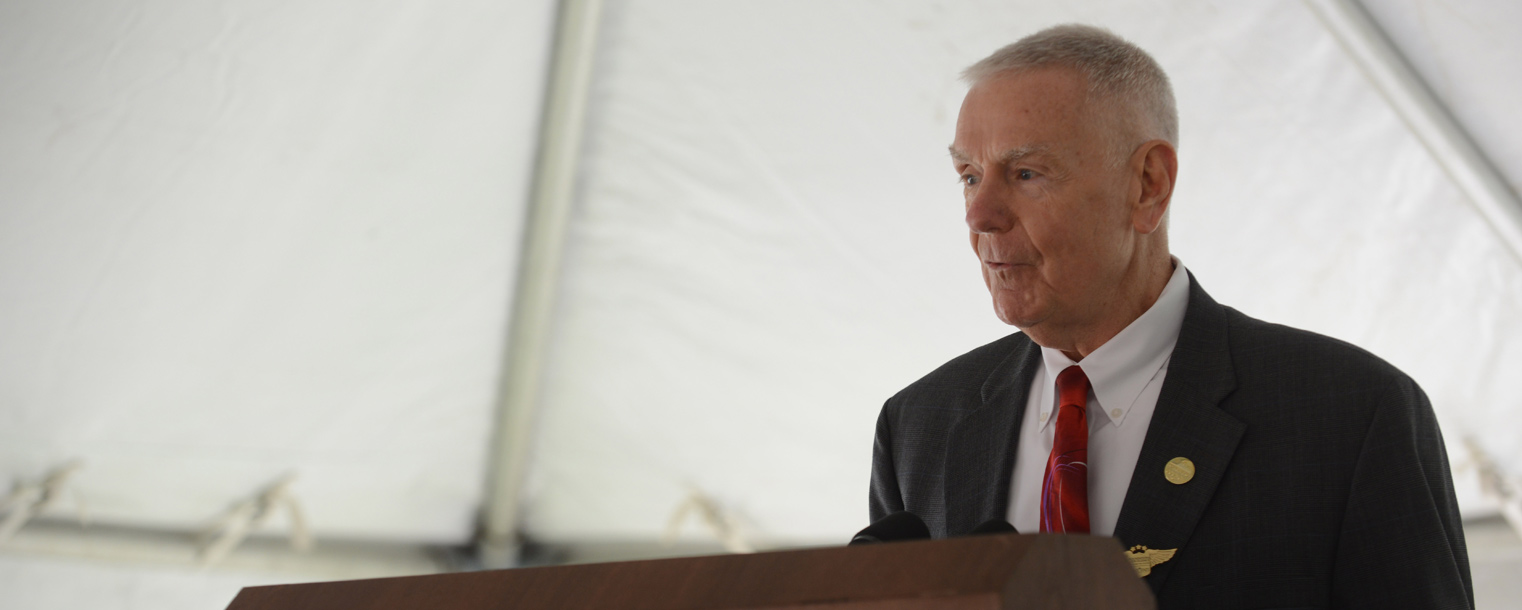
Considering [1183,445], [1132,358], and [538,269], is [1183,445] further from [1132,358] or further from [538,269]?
[538,269]

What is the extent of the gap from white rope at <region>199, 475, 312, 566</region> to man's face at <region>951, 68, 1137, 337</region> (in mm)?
2102

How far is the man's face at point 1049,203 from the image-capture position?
1144mm

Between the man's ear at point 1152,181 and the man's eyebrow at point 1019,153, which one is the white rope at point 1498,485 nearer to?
the man's ear at point 1152,181

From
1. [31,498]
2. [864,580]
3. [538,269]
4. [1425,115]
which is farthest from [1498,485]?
[31,498]

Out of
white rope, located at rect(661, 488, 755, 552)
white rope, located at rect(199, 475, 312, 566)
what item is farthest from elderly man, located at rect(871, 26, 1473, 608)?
white rope, located at rect(199, 475, 312, 566)

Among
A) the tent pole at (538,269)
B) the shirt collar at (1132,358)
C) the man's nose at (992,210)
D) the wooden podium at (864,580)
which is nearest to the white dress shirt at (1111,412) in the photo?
the shirt collar at (1132,358)

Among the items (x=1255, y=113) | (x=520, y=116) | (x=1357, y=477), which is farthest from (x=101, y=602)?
(x=1255, y=113)

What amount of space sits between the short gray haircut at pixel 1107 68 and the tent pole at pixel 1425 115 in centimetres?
106

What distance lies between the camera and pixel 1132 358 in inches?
45.8

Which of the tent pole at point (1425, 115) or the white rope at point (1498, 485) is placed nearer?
the tent pole at point (1425, 115)

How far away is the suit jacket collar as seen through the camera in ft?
3.24

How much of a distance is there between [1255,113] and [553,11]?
149 centimetres

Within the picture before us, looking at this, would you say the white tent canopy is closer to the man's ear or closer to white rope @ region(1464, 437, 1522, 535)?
white rope @ region(1464, 437, 1522, 535)

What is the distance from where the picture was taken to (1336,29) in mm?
2047
